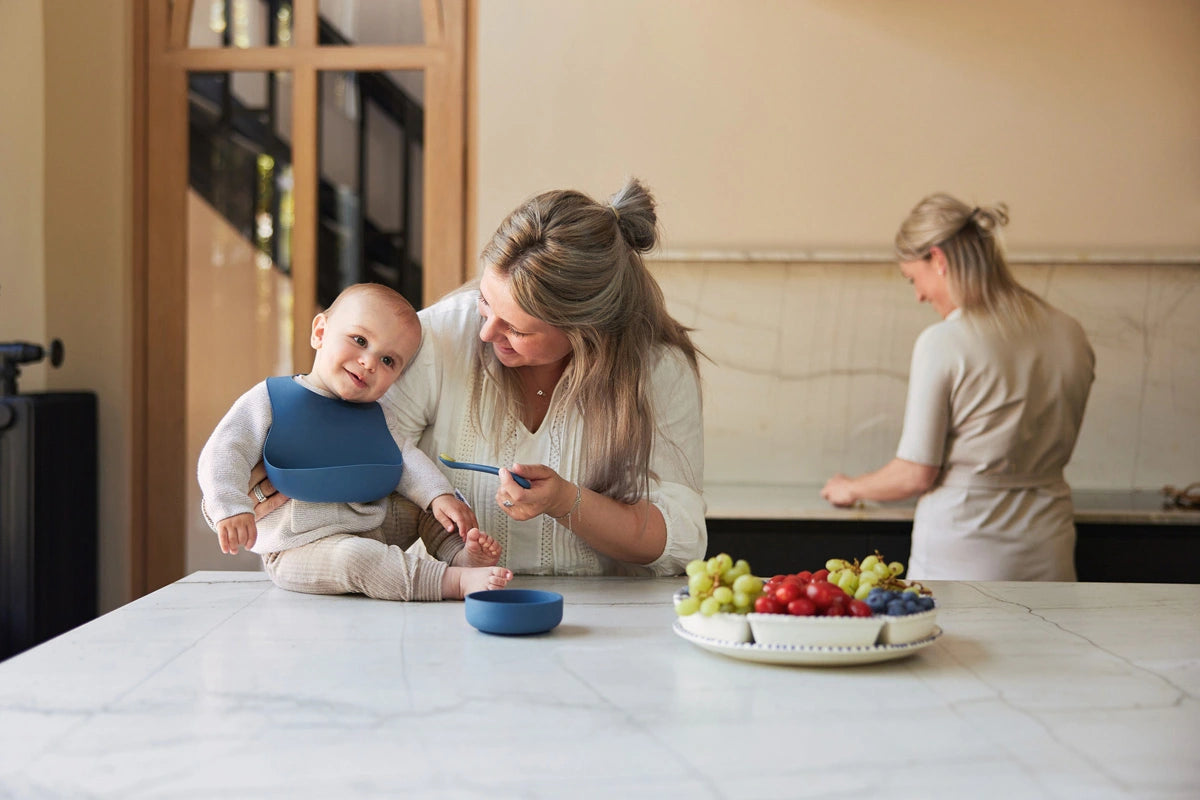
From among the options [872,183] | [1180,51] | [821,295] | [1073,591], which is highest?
[1180,51]

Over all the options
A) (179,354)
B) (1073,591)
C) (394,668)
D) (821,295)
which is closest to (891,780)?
(394,668)

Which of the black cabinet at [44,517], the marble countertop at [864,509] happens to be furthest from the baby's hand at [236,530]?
the black cabinet at [44,517]

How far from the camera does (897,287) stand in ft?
11.3

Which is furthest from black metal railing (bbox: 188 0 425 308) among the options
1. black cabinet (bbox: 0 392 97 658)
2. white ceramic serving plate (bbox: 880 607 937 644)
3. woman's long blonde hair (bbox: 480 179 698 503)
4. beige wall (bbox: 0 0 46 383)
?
white ceramic serving plate (bbox: 880 607 937 644)

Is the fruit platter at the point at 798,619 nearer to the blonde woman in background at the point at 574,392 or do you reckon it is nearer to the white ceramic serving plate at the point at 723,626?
the white ceramic serving plate at the point at 723,626

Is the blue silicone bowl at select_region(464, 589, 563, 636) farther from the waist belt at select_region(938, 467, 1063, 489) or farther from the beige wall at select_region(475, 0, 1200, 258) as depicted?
the beige wall at select_region(475, 0, 1200, 258)

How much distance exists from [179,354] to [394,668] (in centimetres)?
265

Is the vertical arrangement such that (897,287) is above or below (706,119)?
below

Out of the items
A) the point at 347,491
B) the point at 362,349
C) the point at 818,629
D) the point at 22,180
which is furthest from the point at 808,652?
the point at 22,180

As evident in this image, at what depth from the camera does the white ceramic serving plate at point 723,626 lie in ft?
4.07

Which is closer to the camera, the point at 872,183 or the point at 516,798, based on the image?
the point at 516,798

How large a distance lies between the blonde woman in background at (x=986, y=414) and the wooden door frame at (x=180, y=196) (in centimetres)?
151

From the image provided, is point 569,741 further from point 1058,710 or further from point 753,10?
point 753,10

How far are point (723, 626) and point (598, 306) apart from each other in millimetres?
695
